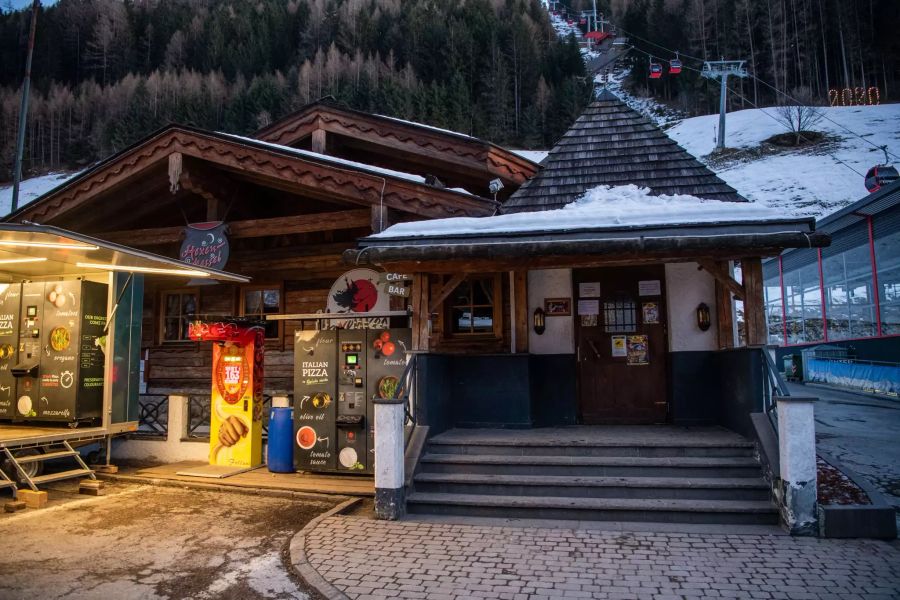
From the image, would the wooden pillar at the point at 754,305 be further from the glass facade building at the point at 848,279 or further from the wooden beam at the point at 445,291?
the glass facade building at the point at 848,279

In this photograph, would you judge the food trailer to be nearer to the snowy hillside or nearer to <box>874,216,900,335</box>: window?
<box>874,216,900,335</box>: window

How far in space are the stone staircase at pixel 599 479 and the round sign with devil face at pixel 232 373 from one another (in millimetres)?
3341

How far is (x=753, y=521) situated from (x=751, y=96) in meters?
81.1

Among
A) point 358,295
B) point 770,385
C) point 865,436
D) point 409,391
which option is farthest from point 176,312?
point 865,436

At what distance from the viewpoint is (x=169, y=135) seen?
1102 cm

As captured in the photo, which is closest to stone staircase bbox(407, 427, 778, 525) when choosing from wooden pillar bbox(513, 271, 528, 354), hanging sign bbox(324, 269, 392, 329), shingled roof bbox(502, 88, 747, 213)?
wooden pillar bbox(513, 271, 528, 354)

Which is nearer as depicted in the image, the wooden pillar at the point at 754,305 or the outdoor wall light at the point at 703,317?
the wooden pillar at the point at 754,305

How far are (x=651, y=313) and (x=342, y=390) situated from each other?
480 centimetres

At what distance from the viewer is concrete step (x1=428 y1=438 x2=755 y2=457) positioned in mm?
6785

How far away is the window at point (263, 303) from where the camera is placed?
41.1 feet

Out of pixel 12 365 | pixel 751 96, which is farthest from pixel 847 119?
pixel 12 365

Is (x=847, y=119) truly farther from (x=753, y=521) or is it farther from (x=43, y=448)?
(x=43, y=448)

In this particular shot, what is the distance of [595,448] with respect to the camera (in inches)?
279

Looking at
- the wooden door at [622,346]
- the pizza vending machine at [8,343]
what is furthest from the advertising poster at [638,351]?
the pizza vending machine at [8,343]
